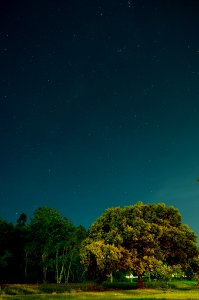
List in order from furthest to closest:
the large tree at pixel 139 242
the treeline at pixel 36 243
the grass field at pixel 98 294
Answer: the treeline at pixel 36 243, the large tree at pixel 139 242, the grass field at pixel 98 294

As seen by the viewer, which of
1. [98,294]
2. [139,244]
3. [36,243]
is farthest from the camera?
[36,243]

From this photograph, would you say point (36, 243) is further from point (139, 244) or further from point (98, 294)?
point (98, 294)

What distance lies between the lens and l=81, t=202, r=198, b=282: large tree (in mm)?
49562

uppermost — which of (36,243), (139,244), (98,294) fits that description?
(36,243)

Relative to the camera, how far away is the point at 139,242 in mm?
51281

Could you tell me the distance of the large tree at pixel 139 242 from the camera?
163ft

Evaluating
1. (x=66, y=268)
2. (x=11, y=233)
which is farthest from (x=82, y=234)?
(x=11, y=233)

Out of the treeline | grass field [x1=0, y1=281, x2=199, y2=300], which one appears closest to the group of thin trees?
grass field [x1=0, y1=281, x2=199, y2=300]

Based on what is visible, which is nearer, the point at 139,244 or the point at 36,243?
the point at 139,244

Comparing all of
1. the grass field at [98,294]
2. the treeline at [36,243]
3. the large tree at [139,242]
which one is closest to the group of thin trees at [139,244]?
the large tree at [139,242]

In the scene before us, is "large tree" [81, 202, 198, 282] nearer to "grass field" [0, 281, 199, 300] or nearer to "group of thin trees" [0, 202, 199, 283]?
"group of thin trees" [0, 202, 199, 283]

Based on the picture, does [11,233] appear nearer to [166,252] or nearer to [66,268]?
[66,268]

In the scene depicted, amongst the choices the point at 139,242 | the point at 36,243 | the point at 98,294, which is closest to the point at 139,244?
the point at 139,242

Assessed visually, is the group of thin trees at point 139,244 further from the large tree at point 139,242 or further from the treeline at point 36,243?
the treeline at point 36,243
